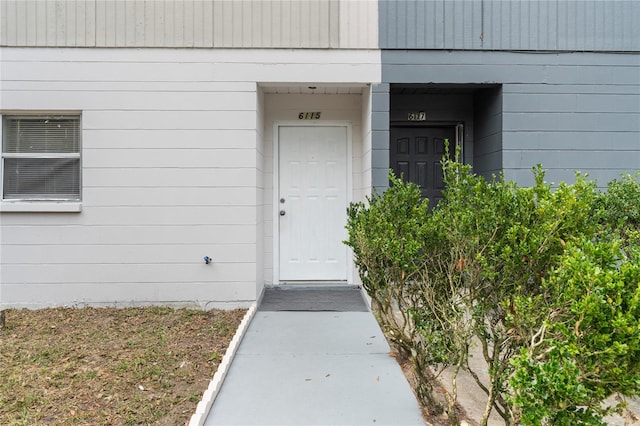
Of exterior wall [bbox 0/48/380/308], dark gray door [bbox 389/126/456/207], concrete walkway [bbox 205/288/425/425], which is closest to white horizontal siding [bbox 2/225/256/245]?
exterior wall [bbox 0/48/380/308]

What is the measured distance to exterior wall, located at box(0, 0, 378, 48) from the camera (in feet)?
17.1

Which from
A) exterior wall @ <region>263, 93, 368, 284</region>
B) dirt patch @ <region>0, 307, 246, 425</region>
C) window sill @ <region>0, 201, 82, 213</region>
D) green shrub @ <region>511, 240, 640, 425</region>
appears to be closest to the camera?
green shrub @ <region>511, 240, 640, 425</region>

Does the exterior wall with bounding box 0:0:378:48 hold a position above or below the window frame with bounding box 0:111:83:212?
above

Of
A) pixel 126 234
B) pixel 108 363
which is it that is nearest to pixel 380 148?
pixel 126 234

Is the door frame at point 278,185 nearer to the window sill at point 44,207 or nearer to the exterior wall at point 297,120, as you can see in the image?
the exterior wall at point 297,120

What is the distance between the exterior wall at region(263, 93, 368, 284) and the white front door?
119 millimetres

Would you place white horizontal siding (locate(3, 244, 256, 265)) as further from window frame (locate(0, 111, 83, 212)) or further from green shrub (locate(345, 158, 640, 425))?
green shrub (locate(345, 158, 640, 425))

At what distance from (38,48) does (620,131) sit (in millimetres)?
7103

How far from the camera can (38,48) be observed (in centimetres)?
522

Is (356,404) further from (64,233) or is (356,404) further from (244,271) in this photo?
(64,233)

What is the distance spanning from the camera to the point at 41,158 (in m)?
5.34

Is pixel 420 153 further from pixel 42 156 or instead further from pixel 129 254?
pixel 42 156

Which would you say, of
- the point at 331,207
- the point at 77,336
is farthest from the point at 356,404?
the point at 331,207

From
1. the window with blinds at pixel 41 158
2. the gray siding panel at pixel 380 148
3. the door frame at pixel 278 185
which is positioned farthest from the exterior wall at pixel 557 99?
the window with blinds at pixel 41 158
